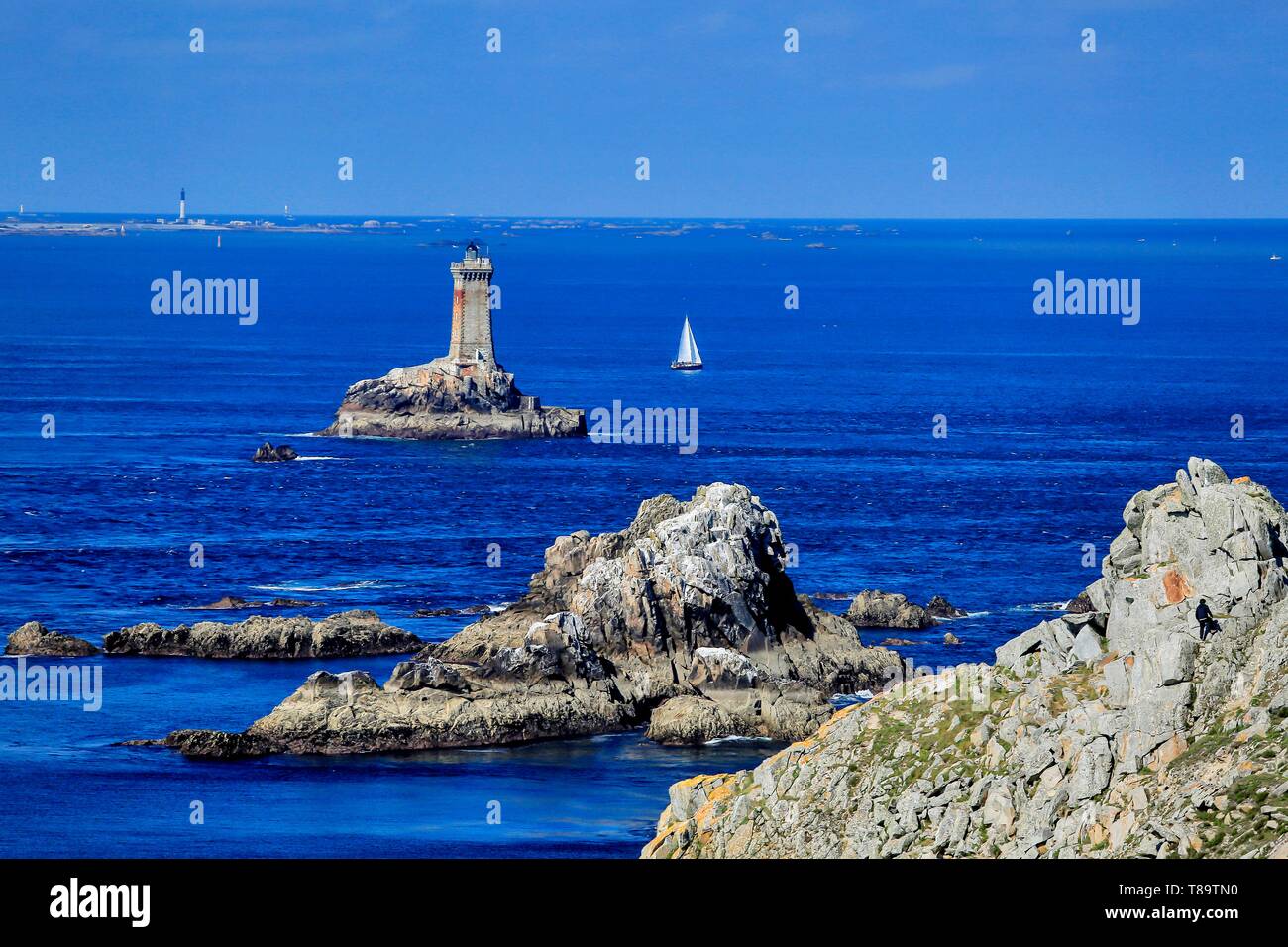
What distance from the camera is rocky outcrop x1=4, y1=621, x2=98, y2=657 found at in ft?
268

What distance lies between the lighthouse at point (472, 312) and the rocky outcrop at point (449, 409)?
0.73 meters

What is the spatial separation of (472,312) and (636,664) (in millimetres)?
79629

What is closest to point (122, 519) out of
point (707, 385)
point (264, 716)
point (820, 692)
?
point (264, 716)

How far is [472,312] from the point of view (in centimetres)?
15000

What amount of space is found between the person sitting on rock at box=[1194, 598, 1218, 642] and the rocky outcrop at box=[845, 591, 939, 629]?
161ft

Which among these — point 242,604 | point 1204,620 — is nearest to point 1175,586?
point 1204,620

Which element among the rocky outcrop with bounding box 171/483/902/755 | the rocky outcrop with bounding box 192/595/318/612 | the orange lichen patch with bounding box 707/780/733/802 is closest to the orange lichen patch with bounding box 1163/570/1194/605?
the orange lichen patch with bounding box 707/780/733/802

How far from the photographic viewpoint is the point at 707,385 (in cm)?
18850

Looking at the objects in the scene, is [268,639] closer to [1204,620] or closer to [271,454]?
[1204,620]

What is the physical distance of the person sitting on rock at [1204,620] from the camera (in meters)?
34.7

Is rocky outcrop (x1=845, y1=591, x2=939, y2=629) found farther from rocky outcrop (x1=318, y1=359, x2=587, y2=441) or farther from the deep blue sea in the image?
rocky outcrop (x1=318, y1=359, x2=587, y2=441)

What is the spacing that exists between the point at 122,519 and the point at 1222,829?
9343 centimetres

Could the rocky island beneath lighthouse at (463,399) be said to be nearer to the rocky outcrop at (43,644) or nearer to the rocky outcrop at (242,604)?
the rocky outcrop at (242,604)
